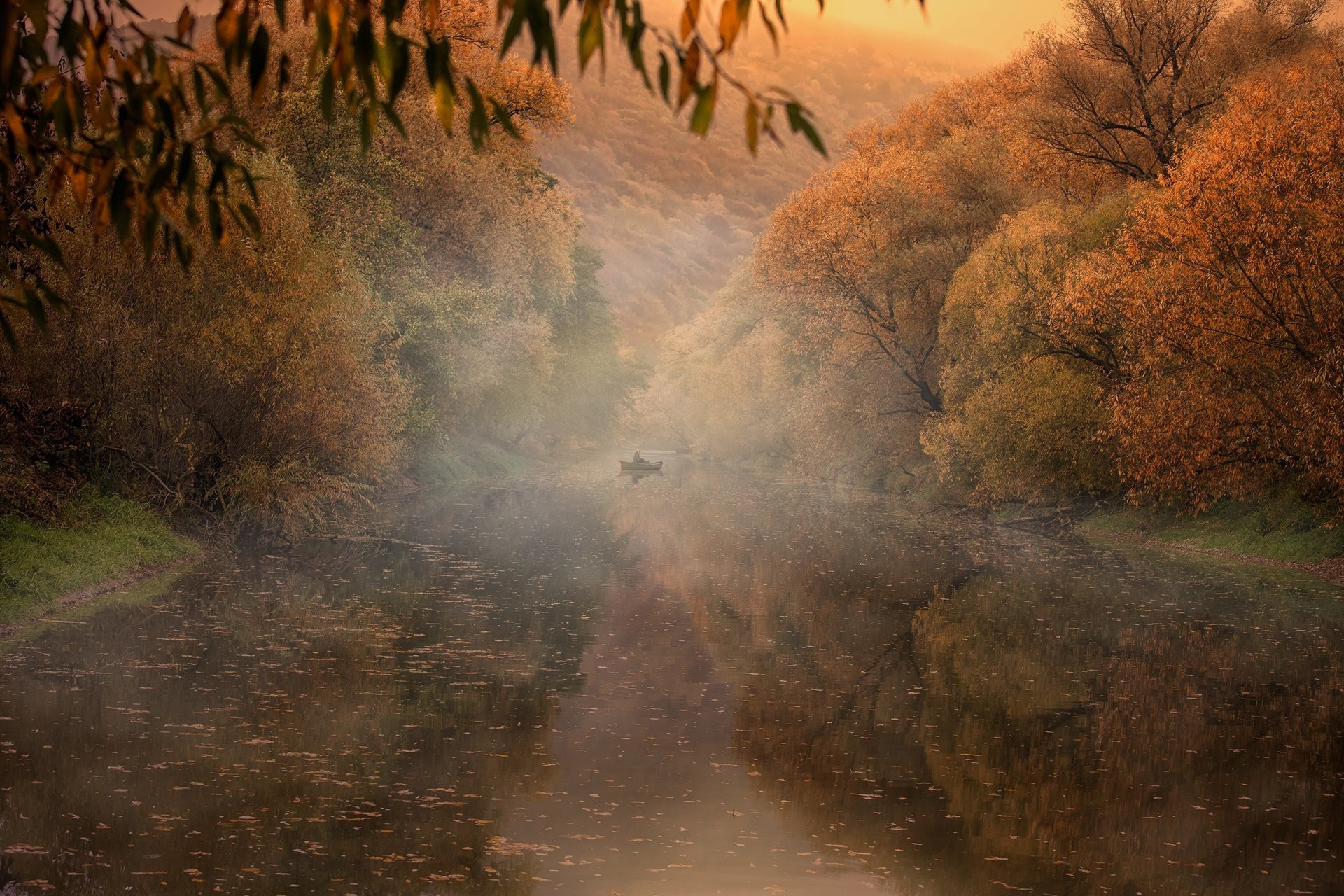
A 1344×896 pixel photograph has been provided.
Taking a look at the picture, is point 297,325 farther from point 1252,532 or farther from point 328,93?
point 1252,532

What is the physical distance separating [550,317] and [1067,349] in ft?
115

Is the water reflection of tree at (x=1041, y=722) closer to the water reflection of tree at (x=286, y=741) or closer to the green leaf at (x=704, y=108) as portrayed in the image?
the water reflection of tree at (x=286, y=741)

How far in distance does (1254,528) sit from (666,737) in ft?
81.7

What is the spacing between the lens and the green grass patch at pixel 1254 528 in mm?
30766

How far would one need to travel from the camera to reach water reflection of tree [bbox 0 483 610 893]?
31.0 feet

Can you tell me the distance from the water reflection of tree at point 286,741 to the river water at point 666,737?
5cm

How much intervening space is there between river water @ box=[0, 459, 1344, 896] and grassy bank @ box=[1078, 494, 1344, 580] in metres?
4.78

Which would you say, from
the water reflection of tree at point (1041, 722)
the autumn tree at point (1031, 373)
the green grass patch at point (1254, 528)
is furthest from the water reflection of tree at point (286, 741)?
the autumn tree at point (1031, 373)

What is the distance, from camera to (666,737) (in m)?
14.1

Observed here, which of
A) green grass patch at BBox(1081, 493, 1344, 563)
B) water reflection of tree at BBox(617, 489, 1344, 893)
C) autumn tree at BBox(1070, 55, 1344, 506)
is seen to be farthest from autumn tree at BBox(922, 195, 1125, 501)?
water reflection of tree at BBox(617, 489, 1344, 893)

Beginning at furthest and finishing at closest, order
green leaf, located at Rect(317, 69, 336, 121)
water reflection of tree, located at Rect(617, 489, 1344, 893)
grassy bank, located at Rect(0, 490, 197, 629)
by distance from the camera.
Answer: grassy bank, located at Rect(0, 490, 197, 629) < water reflection of tree, located at Rect(617, 489, 1344, 893) < green leaf, located at Rect(317, 69, 336, 121)

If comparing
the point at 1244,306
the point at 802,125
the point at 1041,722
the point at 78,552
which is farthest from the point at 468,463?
the point at 802,125

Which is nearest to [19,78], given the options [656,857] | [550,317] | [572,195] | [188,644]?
[656,857]

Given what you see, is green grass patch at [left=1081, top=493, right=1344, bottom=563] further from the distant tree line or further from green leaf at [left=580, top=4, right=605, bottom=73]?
green leaf at [left=580, top=4, right=605, bottom=73]
